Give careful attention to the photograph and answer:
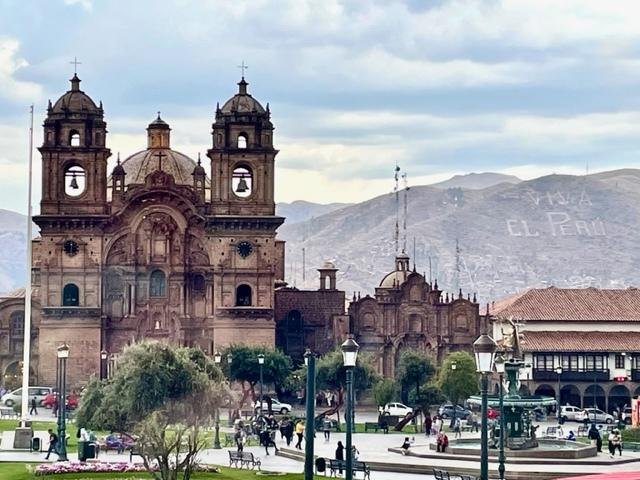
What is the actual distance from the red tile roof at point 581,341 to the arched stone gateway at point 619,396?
2.42m

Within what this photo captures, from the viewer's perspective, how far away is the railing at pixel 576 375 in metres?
122

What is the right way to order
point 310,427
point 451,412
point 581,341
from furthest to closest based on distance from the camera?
1. point 581,341
2. point 451,412
3. point 310,427

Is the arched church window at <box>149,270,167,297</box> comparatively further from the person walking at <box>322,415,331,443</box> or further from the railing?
the person walking at <box>322,415,331,443</box>

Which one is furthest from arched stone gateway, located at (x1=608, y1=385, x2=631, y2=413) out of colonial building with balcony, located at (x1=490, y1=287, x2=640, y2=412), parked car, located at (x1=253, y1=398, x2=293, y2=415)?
parked car, located at (x1=253, y1=398, x2=293, y2=415)

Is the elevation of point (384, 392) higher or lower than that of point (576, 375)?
lower

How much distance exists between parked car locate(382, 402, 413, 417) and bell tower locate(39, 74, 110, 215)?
24302 millimetres

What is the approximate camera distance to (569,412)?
110750 millimetres

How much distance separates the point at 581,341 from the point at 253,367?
22562 millimetres

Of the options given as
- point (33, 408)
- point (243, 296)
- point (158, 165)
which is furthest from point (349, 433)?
point (158, 165)

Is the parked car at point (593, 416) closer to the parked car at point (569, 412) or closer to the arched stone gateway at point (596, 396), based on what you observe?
the parked car at point (569, 412)

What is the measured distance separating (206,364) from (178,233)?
168ft

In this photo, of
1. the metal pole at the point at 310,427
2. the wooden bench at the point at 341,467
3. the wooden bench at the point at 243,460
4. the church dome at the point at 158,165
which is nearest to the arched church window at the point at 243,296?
Answer: the church dome at the point at 158,165

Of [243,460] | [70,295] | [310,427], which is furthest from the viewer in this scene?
[70,295]

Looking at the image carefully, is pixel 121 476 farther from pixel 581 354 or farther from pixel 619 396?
pixel 619 396
